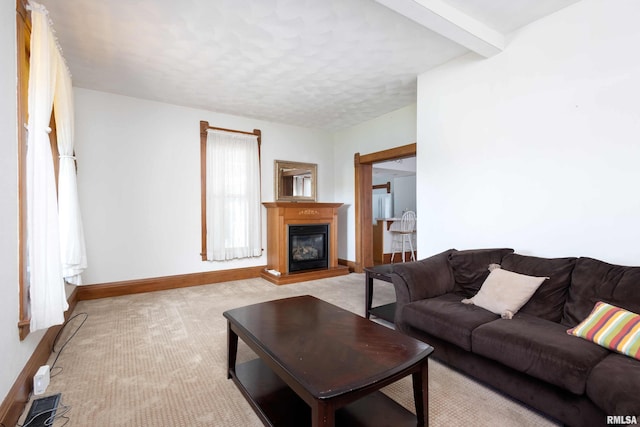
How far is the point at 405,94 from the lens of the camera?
3963mm

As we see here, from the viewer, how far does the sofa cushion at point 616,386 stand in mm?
1227

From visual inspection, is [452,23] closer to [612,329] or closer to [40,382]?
[612,329]

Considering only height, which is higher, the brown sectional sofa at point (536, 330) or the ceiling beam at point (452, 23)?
the ceiling beam at point (452, 23)

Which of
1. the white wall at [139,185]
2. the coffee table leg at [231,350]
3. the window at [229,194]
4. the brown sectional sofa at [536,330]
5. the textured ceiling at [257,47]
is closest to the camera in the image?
the brown sectional sofa at [536,330]

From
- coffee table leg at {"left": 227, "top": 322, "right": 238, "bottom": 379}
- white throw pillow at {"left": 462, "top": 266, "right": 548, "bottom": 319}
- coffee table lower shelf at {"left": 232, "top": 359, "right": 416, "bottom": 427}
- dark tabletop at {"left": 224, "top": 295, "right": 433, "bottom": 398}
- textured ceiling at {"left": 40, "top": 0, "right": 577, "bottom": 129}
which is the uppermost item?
textured ceiling at {"left": 40, "top": 0, "right": 577, "bottom": 129}

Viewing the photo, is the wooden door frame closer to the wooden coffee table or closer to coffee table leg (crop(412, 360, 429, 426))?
the wooden coffee table

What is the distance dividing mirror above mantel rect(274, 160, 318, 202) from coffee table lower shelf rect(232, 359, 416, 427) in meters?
3.73

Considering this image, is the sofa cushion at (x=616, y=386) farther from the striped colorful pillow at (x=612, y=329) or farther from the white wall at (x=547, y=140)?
the white wall at (x=547, y=140)

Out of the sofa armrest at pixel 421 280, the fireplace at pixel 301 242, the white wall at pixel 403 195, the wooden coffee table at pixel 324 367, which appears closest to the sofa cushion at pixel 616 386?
the wooden coffee table at pixel 324 367

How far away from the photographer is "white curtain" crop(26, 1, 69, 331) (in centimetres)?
187

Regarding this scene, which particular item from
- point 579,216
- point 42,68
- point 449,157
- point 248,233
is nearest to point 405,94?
point 449,157

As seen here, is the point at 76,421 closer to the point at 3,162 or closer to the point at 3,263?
the point at 3,263

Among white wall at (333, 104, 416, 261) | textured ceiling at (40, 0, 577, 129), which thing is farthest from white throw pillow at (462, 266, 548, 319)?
white wall at (333, 104, 416, 261)

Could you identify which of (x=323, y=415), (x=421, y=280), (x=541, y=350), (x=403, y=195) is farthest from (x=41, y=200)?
(x=403, y=195)
